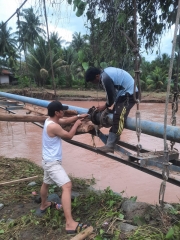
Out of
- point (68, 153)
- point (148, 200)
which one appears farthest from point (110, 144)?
point (68, 153)

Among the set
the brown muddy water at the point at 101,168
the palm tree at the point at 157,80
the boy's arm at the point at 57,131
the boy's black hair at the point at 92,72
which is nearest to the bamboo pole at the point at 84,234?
the boy's arm at the point at 57,131

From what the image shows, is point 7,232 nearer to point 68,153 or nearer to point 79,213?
point 79,213

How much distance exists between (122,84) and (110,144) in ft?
2.04

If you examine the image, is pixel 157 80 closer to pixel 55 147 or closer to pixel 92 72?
pixel 92 72

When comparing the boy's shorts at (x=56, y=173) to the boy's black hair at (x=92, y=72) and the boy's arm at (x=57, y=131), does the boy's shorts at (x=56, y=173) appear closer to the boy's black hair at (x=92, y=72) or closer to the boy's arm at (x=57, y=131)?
the boy's arm at (x=57, y=131)

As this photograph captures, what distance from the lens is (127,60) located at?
101 inches

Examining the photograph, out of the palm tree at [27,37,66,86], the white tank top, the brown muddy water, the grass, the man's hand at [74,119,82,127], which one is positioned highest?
the palm tree at [27,37,66,86]

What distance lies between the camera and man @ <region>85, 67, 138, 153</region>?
2648 millimetres

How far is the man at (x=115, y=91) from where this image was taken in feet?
8.69

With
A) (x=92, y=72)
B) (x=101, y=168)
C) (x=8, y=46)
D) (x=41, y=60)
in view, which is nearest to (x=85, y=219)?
(x=92, y=72)

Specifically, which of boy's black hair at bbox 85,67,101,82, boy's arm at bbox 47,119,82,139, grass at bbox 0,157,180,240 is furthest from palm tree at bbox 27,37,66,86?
boy's arm at bbox 47,119,82,139

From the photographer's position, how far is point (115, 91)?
9.28 ft

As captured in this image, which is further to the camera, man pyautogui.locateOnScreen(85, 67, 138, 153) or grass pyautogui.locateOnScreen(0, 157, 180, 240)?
man pyautogui.locateOnScreen(85, 67, 138, 153)

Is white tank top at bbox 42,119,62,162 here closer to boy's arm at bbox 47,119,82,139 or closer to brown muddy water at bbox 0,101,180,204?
boy's arm at bbox 47,119,82,139
